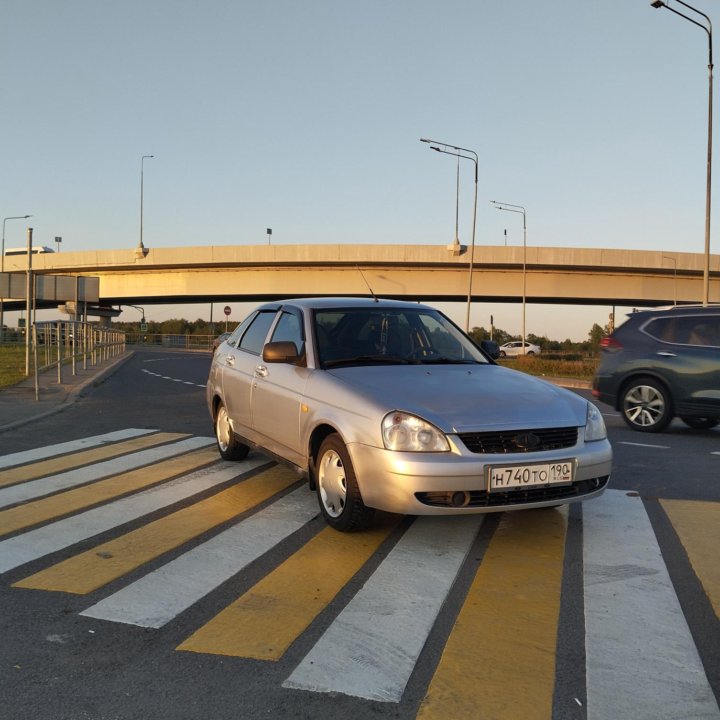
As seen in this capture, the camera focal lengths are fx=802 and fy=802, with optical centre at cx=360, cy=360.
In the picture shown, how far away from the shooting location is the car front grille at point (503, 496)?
14.9ft

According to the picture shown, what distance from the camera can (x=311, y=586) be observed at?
413 centimetres

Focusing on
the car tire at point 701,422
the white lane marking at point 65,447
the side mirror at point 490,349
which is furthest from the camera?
the car tire at point 701,422

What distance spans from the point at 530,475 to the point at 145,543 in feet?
7.70

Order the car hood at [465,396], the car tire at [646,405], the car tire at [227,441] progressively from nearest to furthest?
the car hood at [465,396] < the car tire at [227,441] < the car tire at [646,405]

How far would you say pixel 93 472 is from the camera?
712cm

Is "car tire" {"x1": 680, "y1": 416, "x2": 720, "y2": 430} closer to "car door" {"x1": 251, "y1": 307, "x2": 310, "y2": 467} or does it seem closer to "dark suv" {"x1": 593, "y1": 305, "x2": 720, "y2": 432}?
"dark suv" {"x1": 593, "y1": 305, "x2": 720, "y2": 432}

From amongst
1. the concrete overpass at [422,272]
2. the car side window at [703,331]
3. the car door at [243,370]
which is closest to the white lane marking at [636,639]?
the car door at [243,370]

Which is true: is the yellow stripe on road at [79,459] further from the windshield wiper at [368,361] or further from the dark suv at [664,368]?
the dark suv at [664,368]

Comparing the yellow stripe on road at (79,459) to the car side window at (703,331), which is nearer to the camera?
the yellow stripe on road at (79,459)

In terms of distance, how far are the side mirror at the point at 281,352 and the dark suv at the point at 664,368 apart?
6.56 m

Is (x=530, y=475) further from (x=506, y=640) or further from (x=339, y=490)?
(x=506, y=640)

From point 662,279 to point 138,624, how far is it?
4619 centimetres

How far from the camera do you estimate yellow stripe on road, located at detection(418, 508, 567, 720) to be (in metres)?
2.88

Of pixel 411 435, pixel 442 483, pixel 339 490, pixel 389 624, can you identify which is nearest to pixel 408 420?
pixel 411 435
